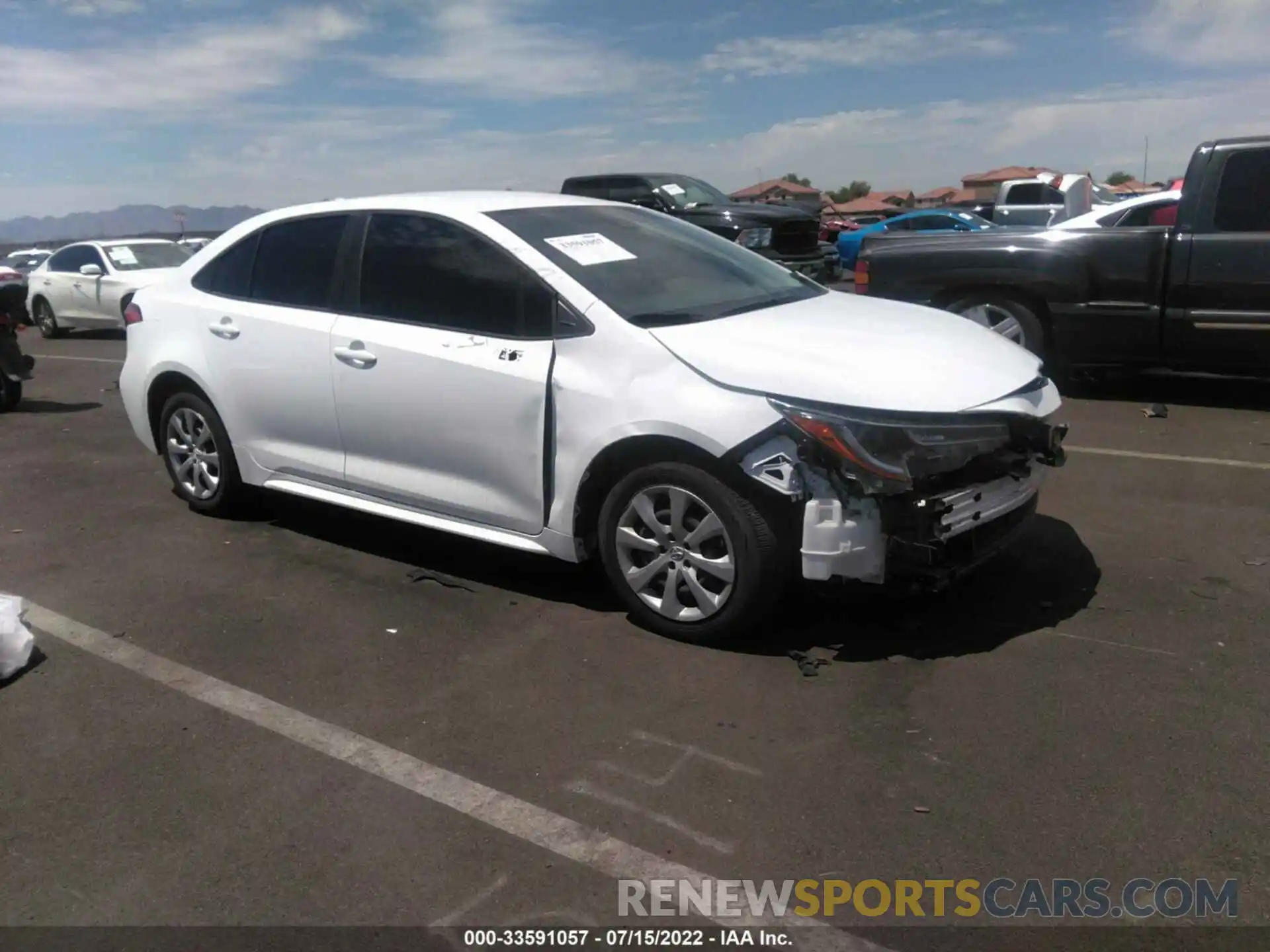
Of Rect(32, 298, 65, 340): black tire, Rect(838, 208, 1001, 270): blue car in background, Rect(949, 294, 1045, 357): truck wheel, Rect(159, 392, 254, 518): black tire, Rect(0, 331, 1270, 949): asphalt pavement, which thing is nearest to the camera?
Rect(0, 331, 1270, 949): asphalt pavement

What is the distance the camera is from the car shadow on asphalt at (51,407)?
10.1 m

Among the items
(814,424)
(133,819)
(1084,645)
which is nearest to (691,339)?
(814,424)

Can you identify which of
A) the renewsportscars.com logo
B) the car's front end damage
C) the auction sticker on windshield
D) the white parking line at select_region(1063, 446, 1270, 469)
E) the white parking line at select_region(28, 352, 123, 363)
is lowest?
the renewsportscars.com logo

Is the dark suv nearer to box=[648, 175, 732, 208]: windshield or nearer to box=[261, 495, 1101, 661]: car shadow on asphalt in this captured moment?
box=[648, 175, 732, 208]: windshield

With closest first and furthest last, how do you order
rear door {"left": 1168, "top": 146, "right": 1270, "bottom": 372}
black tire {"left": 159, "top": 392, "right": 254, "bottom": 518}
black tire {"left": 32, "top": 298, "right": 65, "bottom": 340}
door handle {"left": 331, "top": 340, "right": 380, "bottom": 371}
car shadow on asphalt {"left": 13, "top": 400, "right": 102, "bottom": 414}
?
1. door handle {"left": 331, "top": 340, "right": 380, "bottom": 371}
2. black tire {"left": 159, "top": 392, "right": 254, "bottom": 518}
3. rear door {"left": 1168, "top": 146, "right": 1270, "bottom": 372}
4. car shadow on asphalt {"left": 13, "top": 400, "right": 102, "bottom": 414}
5. black tire {"left": 32, "top": 298, "right": 65, "bottom": 340}

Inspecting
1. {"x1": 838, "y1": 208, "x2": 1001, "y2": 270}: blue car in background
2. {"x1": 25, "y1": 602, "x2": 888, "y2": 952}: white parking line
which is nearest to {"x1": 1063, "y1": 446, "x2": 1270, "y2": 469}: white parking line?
{"x1": 25, "y1": 602, "x2": 888, "y2": 952}: white parking line

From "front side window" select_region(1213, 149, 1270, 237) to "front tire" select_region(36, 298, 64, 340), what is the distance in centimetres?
1623

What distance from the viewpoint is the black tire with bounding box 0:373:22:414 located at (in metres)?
10.1

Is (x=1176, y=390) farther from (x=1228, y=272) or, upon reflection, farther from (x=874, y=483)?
(x=874, y=483)

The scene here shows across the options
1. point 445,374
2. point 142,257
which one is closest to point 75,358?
point 142,257

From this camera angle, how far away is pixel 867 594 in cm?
397

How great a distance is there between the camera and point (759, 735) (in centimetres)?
352

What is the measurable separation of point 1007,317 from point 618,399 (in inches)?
217

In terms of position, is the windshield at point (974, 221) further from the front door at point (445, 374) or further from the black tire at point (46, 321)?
the front door at point (445, 374)
